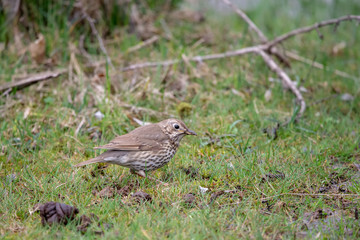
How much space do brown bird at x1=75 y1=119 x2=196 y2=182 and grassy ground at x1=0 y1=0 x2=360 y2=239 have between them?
197 millimetres

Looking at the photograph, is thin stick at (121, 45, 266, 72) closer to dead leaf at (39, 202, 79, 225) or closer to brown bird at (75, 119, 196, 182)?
brown bird at (75, 119, 196, 182)

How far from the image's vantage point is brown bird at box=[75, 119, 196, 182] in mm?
5301

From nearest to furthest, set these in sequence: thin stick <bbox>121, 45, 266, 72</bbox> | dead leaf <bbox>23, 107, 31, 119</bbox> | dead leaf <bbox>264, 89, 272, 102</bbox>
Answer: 1. dead leaf <bbox>23, 107, 31, 119</bbox>
2. dead leaf <bbox>264, 89, 272, 102</bbox>
3. thin stick <bbox>121, 45, 266, 72</bbox>

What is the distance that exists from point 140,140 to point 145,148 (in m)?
0.14

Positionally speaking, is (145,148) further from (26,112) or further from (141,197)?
(26,112)

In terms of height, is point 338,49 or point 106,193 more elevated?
point 338,49

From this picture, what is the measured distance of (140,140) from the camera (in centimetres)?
556

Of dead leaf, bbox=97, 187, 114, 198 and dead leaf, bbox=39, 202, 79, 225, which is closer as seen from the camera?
dead leaf, bbox=39, 202, 79, 225

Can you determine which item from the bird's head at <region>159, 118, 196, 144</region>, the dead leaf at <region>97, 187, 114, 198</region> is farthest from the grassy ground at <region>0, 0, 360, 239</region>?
the bird's head at <region>159, 118, 196, 144</region>

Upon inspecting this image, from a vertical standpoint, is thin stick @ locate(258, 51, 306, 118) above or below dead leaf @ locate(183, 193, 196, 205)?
above

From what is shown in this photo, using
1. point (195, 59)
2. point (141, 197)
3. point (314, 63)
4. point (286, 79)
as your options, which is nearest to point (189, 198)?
point (141, 197)

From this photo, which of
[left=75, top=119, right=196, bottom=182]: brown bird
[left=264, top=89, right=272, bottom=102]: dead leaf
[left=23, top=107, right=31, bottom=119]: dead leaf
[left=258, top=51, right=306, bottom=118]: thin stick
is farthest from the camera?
[left=264, top=89, right=272, bottom=102]: dead leaf

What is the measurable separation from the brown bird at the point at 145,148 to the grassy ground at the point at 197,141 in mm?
197

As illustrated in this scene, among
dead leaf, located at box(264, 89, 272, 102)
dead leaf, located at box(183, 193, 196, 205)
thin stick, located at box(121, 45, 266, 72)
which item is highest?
thin stick, located at box(121, 45, 266, 72)
